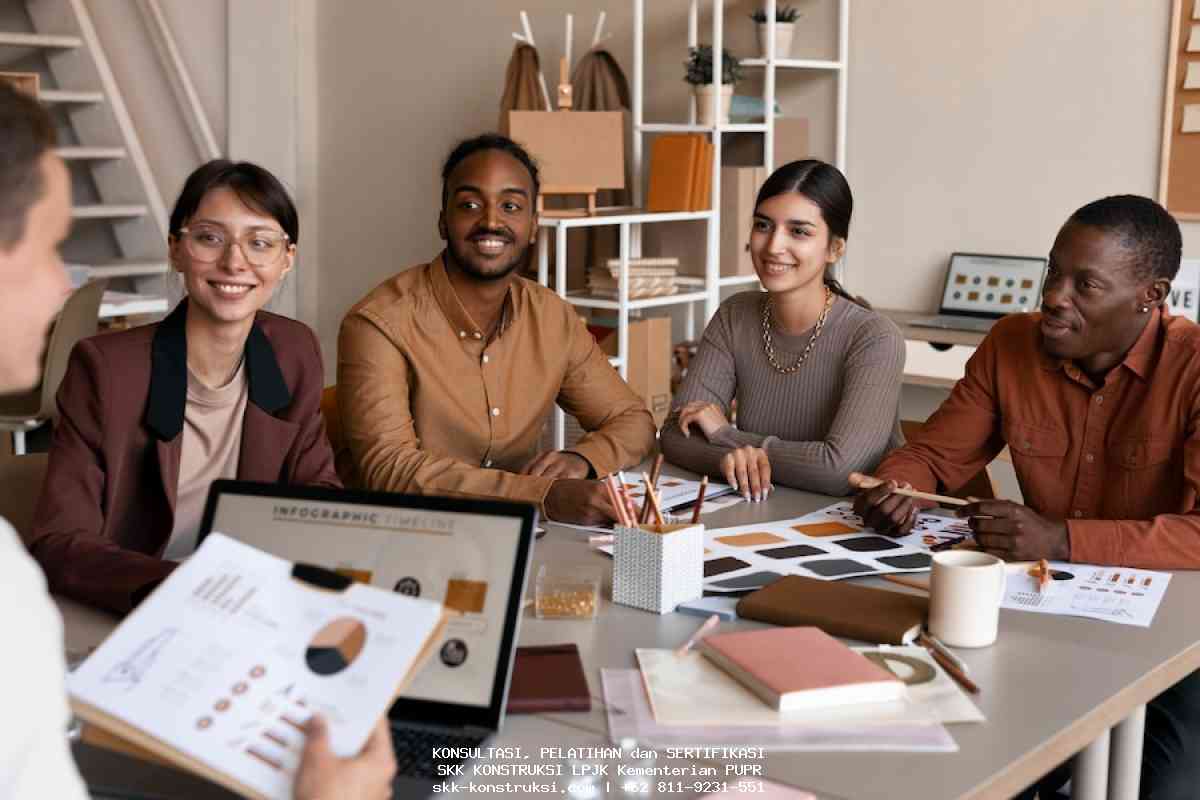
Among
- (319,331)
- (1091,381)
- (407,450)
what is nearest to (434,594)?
(407,450)

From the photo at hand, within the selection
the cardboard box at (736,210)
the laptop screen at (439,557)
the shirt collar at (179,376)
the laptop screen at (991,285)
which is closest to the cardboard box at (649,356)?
the cardboard box at (736,210)

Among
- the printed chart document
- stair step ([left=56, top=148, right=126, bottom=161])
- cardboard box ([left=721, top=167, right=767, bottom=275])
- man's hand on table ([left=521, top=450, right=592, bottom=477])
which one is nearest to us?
the printed chart document

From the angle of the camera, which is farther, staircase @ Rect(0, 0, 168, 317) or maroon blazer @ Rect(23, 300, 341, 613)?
staircase @ Rect(0, 0, 168, 317)

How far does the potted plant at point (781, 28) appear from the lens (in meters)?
4.71

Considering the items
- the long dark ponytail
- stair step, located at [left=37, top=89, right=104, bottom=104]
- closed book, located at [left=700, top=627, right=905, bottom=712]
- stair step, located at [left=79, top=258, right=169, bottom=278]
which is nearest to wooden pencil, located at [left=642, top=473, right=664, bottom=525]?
closed book, located at [left=700, top=627, right=905, bottom=712]

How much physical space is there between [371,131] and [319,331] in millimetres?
1023

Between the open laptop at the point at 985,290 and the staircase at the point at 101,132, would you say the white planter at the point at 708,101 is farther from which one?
the staircase at the point at 101,132

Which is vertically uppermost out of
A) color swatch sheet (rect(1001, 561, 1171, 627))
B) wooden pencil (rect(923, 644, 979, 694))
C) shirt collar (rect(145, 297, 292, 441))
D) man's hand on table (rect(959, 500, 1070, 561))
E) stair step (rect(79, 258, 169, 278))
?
shirt collar (rect(145, 297, 292, 441))

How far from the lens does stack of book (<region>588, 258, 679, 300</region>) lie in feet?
15.2

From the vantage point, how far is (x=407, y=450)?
2602 millimetres

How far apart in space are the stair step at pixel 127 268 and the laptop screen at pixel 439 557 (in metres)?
4.71

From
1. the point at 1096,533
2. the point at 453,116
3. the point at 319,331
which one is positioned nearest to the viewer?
the point at 1096,533

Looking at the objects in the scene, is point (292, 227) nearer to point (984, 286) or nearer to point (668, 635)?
point (668, 635)

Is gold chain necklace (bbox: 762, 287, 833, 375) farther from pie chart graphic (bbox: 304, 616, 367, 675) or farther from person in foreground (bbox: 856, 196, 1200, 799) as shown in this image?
pie chart graphic (bbox: 304, 616, 367, 675)
